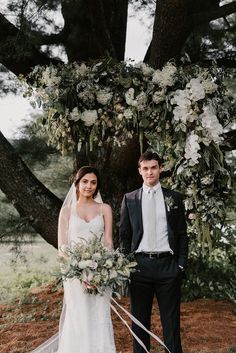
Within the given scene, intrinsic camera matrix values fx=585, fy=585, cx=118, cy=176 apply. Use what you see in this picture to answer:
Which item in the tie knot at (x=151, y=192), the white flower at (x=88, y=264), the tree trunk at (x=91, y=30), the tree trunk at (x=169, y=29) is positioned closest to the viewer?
the white flower at (x=88, y=264)

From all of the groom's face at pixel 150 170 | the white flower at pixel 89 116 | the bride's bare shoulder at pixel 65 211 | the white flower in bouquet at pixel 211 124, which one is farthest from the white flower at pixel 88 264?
the white flower in bouquet at pixel 211 124

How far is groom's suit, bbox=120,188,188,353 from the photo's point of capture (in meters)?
4.07

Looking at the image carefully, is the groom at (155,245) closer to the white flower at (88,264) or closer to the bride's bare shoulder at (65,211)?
the white flower at (88,264)

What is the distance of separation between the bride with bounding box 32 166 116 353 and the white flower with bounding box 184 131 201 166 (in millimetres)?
705

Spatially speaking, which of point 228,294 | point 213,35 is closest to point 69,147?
point 213,35

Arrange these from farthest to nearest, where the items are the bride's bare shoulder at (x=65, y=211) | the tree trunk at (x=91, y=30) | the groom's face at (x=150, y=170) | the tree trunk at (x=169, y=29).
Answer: the tree trunk at (x=91, y=30)
the tree trunk at (x=169, y=29)
the bride's bare shoulder at (x=65, y=211)
the groom's face at (x=150, y=170)

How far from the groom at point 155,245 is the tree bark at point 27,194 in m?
2.54

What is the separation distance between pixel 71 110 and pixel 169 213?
3.76 ft

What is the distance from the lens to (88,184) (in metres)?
4.28

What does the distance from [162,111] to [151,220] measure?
92 cm

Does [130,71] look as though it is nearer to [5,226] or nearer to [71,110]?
[71,110]

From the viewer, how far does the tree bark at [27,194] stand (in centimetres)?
647

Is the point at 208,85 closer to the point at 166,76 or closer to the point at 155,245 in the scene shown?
the point at 166,76

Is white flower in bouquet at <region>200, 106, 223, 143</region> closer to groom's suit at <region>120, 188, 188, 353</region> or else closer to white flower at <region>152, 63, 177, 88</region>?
white flower at <region>152, 63, 177, 88</region>
